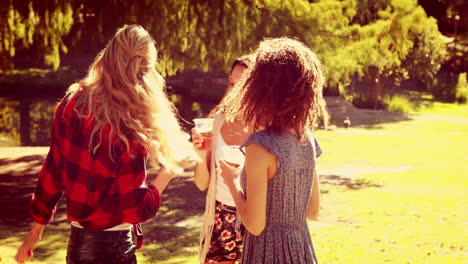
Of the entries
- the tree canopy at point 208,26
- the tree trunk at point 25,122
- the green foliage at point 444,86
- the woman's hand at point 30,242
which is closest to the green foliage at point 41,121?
the tree trunk at point 25,122

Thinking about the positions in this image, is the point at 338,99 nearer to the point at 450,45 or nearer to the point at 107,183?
the point at 450,45

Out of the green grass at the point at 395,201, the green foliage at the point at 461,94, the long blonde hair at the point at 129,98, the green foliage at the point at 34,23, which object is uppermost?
the green foliage at the point at 34,23

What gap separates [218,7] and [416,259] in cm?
476

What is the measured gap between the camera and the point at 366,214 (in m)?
9.21

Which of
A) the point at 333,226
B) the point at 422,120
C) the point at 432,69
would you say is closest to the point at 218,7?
the point at 333,226

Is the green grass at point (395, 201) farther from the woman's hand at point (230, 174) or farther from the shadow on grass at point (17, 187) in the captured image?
the woman's hand at point (230, 174)

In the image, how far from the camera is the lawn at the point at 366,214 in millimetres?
7082

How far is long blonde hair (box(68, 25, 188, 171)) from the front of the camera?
8.38 ft

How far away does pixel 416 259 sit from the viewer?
22.7ft

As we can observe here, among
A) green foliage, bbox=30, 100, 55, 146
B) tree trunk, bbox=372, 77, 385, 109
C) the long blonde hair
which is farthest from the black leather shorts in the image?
tree trunk, bbox=372, 77, 385, 109

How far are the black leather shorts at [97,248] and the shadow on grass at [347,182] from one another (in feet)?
29.5

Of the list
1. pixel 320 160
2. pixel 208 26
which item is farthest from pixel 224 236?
pixel 320 160

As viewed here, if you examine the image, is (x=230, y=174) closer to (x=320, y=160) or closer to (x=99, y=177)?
(x=99, y=177)

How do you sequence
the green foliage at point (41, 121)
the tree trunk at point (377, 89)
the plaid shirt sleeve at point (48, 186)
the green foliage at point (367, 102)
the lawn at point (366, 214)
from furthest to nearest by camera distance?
the green foliage at point (367, 102)
the tree trunk at point (377, 89)
the green foliage at point (41, 121)
the lawn at point (366, 214)
the plaid shirt sleeve at point (48, 186)
